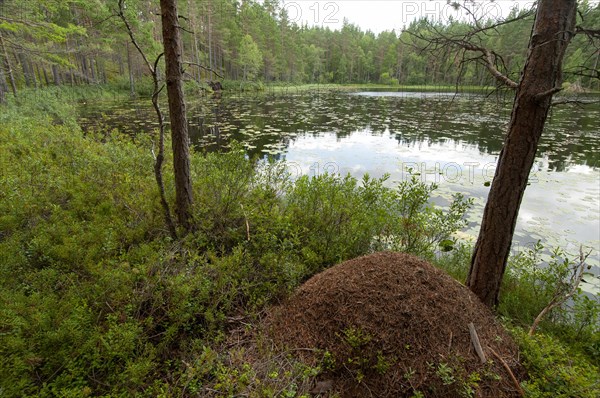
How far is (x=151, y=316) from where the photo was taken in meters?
2.54

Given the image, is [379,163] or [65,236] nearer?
[65,236]

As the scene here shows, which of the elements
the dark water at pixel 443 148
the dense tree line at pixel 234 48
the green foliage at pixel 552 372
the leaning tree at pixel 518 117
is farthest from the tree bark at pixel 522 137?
the green foliage at pixel 552 372

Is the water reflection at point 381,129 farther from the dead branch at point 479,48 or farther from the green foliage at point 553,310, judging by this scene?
the green foliage at point 553,310

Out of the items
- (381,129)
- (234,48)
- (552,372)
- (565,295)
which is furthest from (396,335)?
(234,48)

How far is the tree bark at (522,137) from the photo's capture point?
2.29m

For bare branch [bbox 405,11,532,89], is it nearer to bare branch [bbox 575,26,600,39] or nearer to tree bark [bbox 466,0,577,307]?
tree bark [bbox 466,0,577,307]

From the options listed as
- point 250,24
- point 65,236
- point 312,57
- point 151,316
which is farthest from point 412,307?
point 312,57

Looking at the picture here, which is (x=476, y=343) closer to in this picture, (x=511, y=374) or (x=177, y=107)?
(x=511, y=374)

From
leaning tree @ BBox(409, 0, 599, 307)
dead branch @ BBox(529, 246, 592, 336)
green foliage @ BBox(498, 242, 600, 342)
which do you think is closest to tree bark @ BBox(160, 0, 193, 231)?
leaning tree @ BBox(409, 0, 599, 307)

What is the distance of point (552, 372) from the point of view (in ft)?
7.00

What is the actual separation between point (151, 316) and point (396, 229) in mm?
3371

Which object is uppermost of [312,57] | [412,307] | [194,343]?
[312,57]

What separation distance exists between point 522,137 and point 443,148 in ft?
33.0

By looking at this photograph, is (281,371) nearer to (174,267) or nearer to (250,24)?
(174,267)
